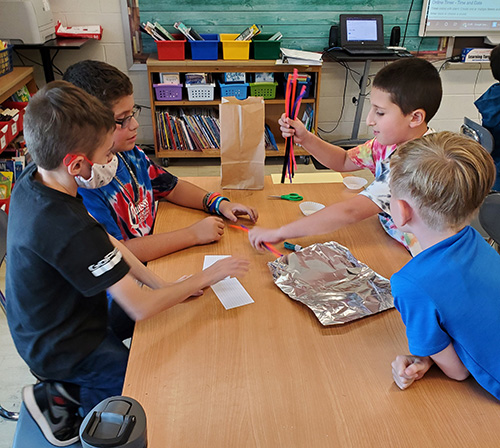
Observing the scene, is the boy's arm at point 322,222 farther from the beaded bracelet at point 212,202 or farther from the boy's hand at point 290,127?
the boy's hand at point 290,127

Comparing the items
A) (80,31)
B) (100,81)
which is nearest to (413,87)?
(100,81)

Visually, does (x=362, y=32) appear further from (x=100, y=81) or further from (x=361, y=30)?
(x=100, y=81)

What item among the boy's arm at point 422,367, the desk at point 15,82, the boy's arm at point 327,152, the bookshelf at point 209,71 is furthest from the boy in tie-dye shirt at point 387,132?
the desk at point 15,82

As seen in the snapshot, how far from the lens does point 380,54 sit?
3559mm

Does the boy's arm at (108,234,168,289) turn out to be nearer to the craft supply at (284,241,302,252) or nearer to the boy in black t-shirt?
the boy in black t-shirt

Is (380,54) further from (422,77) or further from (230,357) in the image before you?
(230,357)

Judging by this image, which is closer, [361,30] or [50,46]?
[50,46]

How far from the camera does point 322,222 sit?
4.46ft

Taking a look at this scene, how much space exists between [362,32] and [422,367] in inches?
134

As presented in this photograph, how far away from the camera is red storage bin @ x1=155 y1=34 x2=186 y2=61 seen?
3.37 metres

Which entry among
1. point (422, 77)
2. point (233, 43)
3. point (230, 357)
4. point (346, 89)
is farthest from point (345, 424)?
point (346, 89)

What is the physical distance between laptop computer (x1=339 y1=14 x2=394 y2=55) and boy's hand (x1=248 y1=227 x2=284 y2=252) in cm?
280

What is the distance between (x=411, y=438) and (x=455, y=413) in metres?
0.11

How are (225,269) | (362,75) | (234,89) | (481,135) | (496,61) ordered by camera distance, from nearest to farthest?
(225,269)
(481,135)
(496,61)
(234,89)
(362,75)
